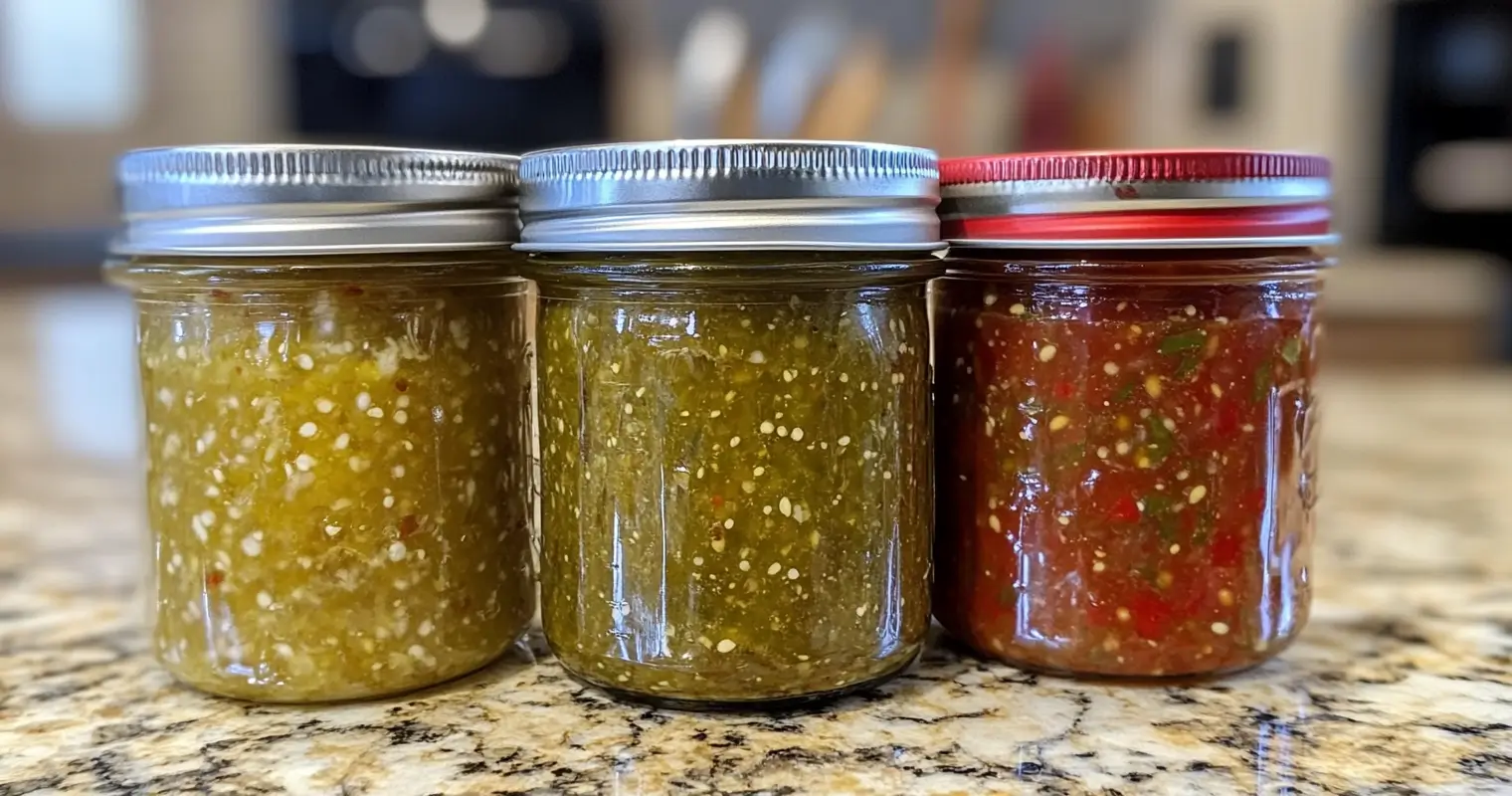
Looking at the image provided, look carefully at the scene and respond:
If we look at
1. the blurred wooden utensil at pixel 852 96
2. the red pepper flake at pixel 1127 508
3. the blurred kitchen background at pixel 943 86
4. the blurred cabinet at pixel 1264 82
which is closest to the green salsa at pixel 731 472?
the red pepper flake at pixel 1127 508

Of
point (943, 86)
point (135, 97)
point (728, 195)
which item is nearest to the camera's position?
point (728, 195)

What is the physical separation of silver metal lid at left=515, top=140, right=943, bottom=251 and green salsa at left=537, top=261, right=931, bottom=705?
2 cm

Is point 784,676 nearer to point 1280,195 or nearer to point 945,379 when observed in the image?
point 945,379

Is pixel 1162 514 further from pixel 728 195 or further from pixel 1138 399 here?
pixel 728 195

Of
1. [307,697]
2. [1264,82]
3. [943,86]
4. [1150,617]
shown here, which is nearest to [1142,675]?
[1150,617]

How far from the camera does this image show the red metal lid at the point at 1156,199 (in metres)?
0.54

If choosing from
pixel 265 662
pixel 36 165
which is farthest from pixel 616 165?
pixel 36 165

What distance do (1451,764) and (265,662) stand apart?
0.53 m

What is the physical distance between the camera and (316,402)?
1.77ft

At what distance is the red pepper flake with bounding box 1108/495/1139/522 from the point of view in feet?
1.85

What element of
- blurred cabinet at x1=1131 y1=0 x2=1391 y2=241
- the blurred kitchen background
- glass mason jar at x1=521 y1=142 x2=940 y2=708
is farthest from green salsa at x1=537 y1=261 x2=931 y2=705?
blurred cabinet at x1=1131 y1=0 x2=1391 y2=241

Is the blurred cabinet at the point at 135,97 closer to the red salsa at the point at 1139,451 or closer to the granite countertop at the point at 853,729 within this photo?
the granite countertop at the point at 853,729

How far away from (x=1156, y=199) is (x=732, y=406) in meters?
0.22

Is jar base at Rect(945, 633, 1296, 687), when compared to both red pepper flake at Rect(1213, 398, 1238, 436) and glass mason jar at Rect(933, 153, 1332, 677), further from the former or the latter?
red pepper flake at Rect(1213, 398, 1238, 436)
